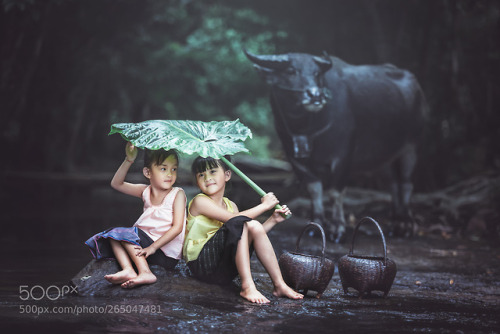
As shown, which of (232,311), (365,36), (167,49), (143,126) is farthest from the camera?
(167,49)

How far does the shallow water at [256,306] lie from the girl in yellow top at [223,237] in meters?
0.10

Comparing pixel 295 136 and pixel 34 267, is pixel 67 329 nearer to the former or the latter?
pixel 34 267

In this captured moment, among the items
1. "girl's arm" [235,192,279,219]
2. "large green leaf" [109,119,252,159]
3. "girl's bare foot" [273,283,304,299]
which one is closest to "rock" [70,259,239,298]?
"girl's bare foot" [273,283,304,299]

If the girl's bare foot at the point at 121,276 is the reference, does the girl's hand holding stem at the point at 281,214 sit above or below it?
above

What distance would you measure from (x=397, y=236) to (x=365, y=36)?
12.7 ft

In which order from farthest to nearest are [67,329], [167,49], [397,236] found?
[167,49], [397,236], [67,329]

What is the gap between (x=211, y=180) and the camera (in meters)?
3.98

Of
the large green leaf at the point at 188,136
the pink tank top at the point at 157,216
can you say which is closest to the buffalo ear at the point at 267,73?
the large green leaf at the point at 188,136

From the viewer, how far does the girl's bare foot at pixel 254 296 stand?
146 inches

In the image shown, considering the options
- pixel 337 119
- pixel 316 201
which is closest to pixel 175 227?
pixel 316 201

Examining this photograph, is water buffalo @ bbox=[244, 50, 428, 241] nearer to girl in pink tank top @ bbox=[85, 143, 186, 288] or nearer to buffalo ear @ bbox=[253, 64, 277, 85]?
buffalo ear @ bbox=[253, 64, 277, 85]

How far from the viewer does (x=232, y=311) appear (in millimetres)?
3480

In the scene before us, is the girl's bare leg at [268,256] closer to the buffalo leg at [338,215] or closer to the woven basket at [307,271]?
the woven basket at [307,271]

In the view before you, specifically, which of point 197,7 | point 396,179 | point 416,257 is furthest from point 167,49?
point 416,257
